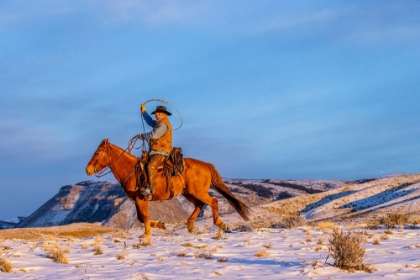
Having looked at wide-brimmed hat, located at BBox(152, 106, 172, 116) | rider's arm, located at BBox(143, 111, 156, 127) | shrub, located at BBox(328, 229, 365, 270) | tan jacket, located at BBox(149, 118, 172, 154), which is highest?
wide-brimmed hat, located at BBox(152, 106, 172, 116)

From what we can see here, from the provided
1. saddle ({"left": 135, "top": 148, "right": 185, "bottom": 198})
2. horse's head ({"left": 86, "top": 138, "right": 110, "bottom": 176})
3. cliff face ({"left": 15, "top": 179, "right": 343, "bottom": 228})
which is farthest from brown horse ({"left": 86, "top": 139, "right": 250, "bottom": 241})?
cliff face ({"left": 15, "top": 179, "right": 343, "bottom": 228})

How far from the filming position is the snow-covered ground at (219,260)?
9195 mm

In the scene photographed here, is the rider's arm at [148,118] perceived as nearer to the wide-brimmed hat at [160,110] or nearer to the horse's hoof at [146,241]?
the wide-brimmed hat at [160,110]

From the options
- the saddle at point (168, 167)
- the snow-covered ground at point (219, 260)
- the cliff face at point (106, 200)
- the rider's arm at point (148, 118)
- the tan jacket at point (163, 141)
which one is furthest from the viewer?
the cliff face at point (106, 200)

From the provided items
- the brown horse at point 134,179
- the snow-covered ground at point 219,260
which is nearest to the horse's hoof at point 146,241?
the brown horse at point 134,179

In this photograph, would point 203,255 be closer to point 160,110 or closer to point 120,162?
point 120,162

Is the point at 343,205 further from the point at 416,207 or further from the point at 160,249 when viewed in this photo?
the point at 160,249

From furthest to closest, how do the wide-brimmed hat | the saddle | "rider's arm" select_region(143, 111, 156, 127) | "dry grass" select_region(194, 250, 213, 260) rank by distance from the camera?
"rider's arm" select_region(143, 111, 156, 127), the wide-brimmed hat, the saddle, "dry grass" select_region(194, 250, 213, 260)

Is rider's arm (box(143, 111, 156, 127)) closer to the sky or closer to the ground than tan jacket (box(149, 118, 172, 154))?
closer to the sky

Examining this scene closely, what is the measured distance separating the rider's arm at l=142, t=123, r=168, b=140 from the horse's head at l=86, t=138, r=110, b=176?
45.1 inches

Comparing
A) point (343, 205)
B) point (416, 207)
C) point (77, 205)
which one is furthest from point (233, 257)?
point (77, 205)

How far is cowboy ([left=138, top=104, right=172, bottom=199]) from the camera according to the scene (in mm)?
15203

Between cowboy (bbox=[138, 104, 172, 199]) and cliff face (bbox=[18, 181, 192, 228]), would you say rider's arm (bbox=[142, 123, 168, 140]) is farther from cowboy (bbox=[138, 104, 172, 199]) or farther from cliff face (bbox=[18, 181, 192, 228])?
cliff face (bbox=[18, 181, 192, 228])

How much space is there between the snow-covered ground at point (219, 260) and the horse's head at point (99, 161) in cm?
199
